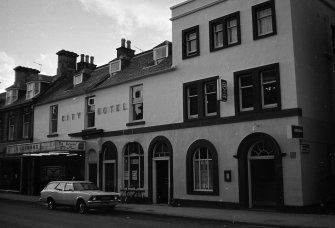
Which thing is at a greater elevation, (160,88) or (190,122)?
(160,88)

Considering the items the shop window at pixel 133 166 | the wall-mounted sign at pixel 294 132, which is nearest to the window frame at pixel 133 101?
the shop window at pixel 133 166

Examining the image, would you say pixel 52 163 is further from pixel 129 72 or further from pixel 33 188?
pixel 129 72

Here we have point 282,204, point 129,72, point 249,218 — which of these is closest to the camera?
point 249,218

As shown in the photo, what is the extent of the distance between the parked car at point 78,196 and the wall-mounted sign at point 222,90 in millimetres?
7040

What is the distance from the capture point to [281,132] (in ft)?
57.0

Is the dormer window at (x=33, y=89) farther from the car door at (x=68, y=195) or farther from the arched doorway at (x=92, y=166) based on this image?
the car door at (x=68, y=195)

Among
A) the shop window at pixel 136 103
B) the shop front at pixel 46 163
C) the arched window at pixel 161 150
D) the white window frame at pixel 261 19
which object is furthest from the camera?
the shop front at pixel 46 163

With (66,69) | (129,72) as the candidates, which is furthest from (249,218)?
(66,69)

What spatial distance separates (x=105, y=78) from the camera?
28734 millimetres

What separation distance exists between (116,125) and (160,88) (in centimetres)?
446

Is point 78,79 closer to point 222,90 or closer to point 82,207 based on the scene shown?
point 82,207

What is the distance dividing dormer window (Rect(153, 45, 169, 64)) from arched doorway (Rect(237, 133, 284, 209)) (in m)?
9.00

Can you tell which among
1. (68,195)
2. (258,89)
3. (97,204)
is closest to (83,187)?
(68,195)

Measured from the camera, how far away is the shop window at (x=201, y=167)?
1998 centimetres
